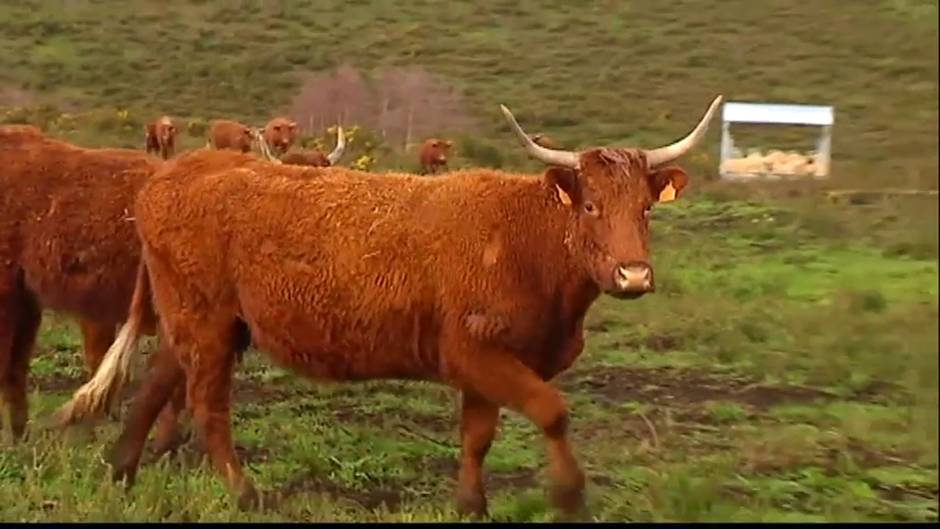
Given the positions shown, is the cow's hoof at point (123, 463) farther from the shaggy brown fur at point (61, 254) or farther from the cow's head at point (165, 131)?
the cow's head at point (165, 131)

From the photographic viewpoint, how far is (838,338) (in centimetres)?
335

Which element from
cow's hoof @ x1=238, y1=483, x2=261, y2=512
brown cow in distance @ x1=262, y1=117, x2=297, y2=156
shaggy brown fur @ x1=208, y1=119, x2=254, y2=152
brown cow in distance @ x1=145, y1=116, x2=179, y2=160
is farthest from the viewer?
brown cow in distance @ x1=145, y1=116, x2=179, y2=160

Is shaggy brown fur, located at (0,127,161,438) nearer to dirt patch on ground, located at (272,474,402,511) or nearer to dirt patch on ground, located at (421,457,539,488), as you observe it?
dirt patch on ground, located at (272,474,402,511)

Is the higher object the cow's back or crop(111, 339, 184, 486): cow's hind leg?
the cow's back

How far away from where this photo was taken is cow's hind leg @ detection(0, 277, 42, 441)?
7016mm

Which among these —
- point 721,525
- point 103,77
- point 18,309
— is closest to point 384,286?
point 721,525

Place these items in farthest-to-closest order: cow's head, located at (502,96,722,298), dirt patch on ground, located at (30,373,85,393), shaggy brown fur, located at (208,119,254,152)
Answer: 1. shaggy brown fur, located at (208,119,254,152)
2. dirt patch on ground, located at (30,373,85,393)
3. cow's head, located at (502,96,722,298)

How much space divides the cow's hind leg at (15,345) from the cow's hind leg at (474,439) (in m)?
2.51

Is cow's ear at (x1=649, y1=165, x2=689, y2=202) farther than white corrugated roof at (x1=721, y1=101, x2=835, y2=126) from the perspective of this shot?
No

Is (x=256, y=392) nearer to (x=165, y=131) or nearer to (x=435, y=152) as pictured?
(x=165, y=131)

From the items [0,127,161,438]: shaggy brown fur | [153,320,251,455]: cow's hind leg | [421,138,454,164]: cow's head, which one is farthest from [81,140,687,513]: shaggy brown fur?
[421,138,454,164]: cow's head

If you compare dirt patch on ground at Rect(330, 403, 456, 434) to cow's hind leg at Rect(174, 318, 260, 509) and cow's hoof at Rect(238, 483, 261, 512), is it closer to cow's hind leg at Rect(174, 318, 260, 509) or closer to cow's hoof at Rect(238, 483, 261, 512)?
cow's hind leg at Rect(174, 318, 260, 509)

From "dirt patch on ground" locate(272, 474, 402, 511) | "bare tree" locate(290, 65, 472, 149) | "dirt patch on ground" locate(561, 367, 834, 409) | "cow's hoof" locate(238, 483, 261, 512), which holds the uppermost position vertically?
"cow's hoof" locate(238, 483, 261, 512)

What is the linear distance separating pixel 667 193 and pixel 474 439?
135 cm
